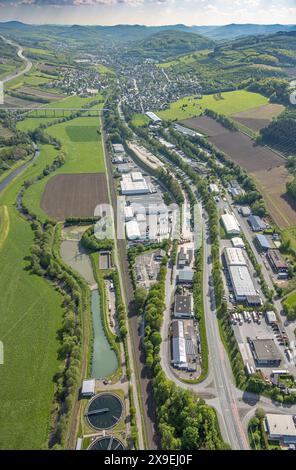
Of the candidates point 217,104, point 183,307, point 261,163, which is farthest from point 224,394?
point 217,104

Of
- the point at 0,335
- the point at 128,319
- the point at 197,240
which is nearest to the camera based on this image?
the point at 0,335

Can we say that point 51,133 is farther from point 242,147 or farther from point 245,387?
point 245,387

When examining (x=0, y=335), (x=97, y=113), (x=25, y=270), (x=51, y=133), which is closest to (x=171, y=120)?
(x=97, y=113)

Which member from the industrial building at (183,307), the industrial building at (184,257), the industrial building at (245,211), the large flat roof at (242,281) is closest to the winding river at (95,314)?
the industrial building at (183,307)

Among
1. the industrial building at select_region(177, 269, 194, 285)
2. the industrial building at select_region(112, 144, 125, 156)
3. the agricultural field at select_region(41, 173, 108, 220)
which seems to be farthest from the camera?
the industrial building at select_region(112, 144, 125, 156)

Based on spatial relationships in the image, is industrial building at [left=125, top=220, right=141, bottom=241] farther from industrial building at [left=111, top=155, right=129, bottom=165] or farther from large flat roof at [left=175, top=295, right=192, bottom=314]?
industrial building at [left=111, top=155, right=129, bottom=165]

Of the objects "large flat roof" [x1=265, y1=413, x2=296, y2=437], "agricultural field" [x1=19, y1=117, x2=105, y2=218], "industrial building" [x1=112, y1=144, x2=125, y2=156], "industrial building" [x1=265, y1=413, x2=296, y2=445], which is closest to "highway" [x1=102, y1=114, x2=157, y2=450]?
"industrial building" [x1=265, y1=413, x2=296, y2=445]
